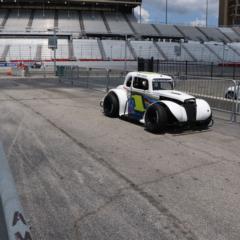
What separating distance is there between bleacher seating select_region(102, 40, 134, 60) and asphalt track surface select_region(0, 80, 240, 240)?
55.8 m

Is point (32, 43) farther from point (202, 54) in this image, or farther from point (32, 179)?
point (32, 179)

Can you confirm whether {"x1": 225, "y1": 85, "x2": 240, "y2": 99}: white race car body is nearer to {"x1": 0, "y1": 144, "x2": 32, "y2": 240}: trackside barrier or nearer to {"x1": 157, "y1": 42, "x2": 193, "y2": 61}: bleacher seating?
{"x1": 0, "y1": 144, "x2": 32, "y2": 240}: trackside barrier

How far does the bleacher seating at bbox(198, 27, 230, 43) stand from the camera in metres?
82.8

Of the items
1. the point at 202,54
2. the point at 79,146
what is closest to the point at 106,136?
the point at 79,146

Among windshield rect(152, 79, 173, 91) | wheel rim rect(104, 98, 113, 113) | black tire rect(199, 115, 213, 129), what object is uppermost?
windshield rect(152, 79, 173, 91)

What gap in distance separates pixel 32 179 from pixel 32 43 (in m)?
62.8

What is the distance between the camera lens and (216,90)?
583 inches

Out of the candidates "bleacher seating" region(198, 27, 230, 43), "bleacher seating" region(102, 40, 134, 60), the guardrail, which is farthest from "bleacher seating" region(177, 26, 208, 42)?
the guardrail

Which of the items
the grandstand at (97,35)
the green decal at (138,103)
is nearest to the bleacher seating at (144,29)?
the grandstand at (97,35)

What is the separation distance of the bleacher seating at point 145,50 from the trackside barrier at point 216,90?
172 ft

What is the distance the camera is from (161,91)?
11367 mm

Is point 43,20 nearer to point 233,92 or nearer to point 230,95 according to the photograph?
point 230,95

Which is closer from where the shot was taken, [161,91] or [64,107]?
[161,91]

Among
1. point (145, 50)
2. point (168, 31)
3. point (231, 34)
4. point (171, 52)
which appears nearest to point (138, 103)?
point (145, 50)
